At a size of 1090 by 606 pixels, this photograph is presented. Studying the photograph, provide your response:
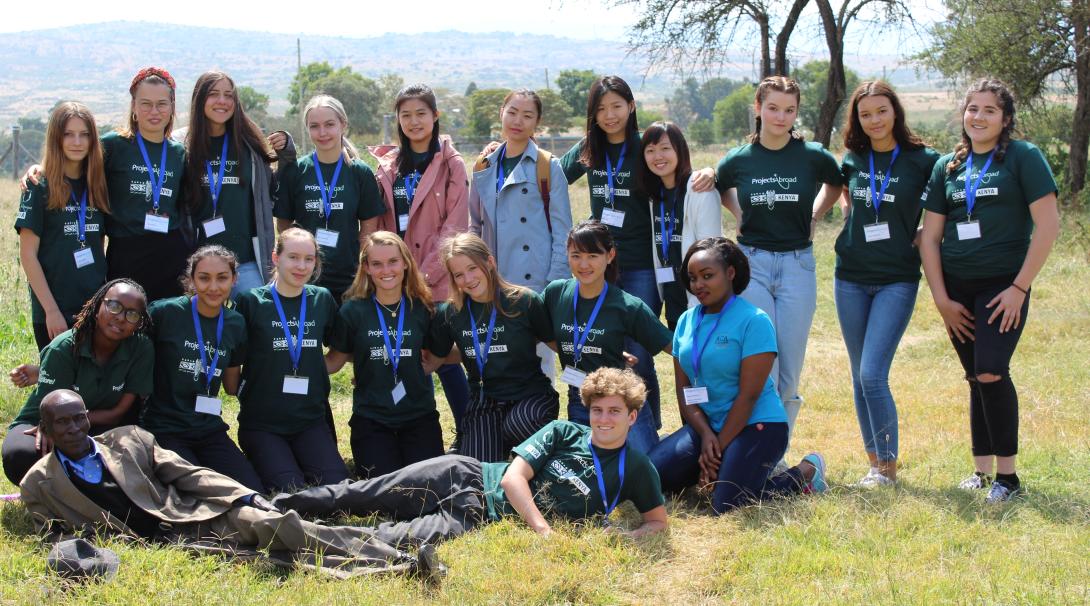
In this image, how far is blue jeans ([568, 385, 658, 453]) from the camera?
5.73m

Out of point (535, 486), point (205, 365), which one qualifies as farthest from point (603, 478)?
point (205, 365)

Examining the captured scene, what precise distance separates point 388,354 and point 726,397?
189cm

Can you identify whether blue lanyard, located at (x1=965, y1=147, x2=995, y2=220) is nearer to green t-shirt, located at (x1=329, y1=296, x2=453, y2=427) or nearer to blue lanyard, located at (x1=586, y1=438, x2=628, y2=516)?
blue lanyard, located at (x1=586, y1=438, x2=628, y2=516)

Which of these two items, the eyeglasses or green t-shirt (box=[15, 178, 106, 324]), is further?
green t-shirt (box=[15, 178, 106, 324])

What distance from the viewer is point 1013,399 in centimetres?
534

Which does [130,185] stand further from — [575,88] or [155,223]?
[575,88]

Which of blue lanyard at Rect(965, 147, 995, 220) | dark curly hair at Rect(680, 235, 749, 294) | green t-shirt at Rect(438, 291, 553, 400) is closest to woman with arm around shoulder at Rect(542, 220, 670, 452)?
green t-shirt at Rect(438, 291, 553, 400)

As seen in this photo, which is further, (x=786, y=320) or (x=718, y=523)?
(x=786, y=320)

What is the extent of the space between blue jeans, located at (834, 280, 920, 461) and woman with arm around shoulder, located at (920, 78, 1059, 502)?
0.74ft

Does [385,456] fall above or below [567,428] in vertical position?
below

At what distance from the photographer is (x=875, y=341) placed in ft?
18.2

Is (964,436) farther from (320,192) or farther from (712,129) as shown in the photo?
(712,129)

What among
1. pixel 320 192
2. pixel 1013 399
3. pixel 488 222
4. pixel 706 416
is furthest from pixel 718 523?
pixel 320 192

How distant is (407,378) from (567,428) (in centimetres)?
127
